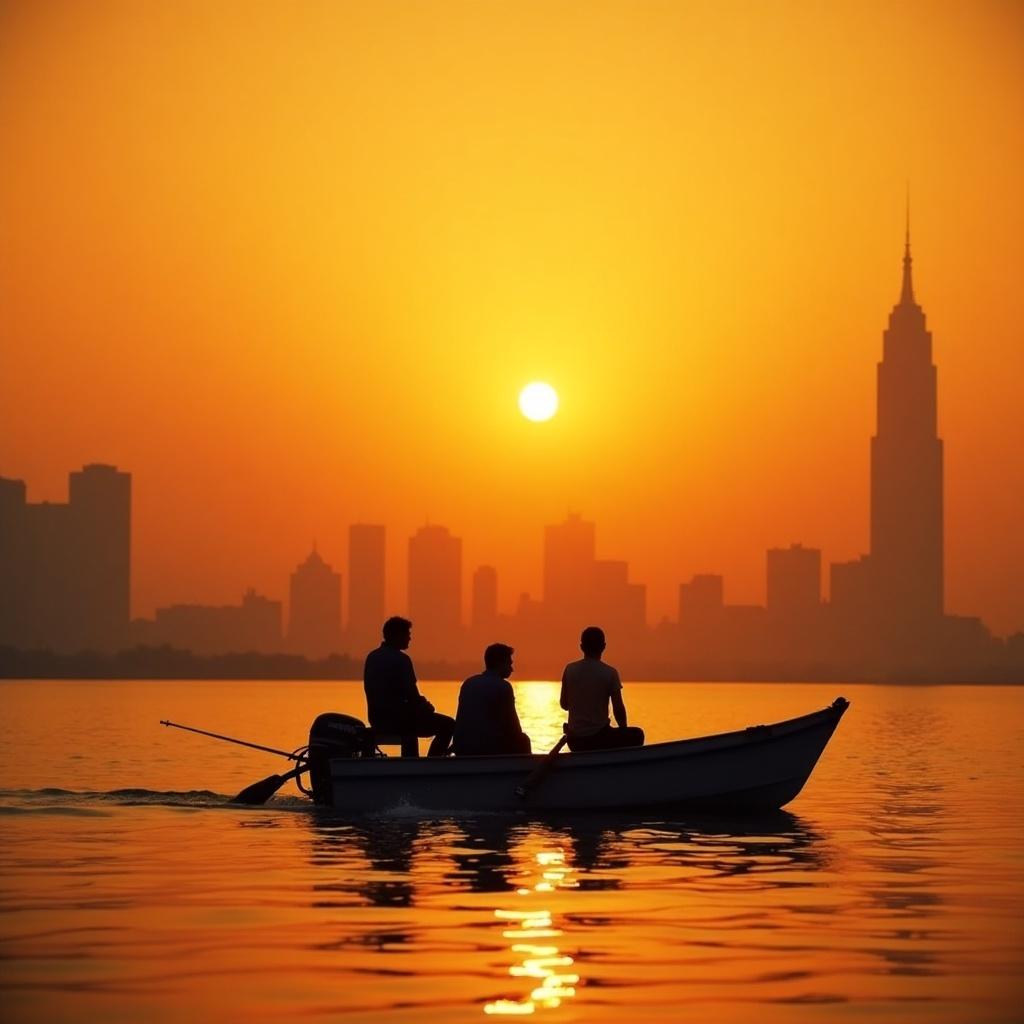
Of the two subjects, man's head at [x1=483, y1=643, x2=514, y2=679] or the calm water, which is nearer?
the calm water

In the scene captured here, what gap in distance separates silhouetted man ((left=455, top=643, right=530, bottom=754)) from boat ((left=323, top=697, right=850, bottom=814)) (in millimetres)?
339

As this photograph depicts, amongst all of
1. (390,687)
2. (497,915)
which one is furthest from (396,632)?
(497,915)

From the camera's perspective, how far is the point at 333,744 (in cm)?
2427

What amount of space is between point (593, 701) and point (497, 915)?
339 inches

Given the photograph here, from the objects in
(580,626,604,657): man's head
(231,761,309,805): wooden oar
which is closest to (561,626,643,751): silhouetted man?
(580,626,604,657): man's head

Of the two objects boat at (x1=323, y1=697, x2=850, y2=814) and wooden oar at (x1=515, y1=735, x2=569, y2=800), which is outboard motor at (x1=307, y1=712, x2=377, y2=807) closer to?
boat at (x1=323, y1=697, x2=850, y2=814)

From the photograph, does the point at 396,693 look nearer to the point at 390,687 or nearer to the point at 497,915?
the point at 390,687

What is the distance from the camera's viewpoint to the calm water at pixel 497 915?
1120cm

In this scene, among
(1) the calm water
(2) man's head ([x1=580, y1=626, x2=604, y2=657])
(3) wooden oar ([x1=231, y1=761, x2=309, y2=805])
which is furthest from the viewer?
(3) wooden oar ([x1=231, y1=761, x2=309, y2=805])

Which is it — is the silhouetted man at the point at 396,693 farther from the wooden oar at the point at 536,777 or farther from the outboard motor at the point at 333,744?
the wooden oar at the point at 536,777

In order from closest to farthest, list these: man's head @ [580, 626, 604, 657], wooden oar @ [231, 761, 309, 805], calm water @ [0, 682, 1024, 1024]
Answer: calm water @ [0, 682, 1024, 1024], man's head @ [580, 626, 604, 657], wooden oar @ [231, 761, 309, 805]

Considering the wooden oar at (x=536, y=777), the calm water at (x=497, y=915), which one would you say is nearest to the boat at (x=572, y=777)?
the wooden oar at (x=536, y=777)

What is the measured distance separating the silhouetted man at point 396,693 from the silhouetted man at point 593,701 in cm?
166

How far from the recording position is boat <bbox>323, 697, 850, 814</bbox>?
77.4 ft
